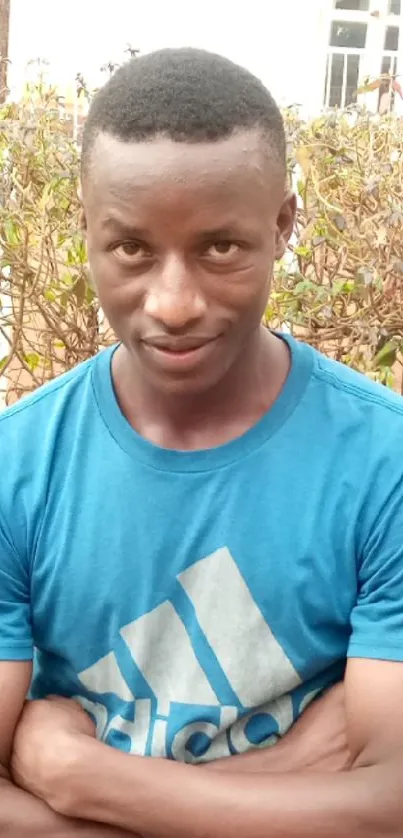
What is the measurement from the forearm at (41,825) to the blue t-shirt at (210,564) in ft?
0.53

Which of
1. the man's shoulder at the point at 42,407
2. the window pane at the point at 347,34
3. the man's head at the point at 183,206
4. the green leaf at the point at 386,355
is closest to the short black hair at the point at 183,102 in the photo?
the man's head at the point at 183,206

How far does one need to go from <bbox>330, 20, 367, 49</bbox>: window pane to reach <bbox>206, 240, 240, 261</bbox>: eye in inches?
222

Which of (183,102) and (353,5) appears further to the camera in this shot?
(353,5)

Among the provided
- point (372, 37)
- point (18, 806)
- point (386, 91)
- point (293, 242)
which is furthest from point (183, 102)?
point (372, 37)

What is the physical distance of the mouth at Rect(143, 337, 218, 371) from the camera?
1.87 meters

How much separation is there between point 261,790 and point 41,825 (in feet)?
1.31

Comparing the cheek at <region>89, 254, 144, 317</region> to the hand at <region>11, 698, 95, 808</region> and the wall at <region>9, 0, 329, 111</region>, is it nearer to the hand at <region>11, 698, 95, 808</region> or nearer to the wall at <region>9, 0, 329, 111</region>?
the hand at <region>11, 698, 95, 808</region>

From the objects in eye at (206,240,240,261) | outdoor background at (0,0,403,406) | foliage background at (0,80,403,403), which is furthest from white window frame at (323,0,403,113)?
eye at (206,240,240,261)

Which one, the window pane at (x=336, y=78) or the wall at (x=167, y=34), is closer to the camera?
the wall at (x=167, y=34)

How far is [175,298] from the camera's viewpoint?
5.97 feet

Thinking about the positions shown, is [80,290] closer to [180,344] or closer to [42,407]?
[42,407]

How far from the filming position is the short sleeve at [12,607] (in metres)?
2.04

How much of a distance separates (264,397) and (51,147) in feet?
8.00

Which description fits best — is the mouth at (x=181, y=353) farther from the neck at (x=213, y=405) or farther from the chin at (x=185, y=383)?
the neck at (x=213, y=405)
